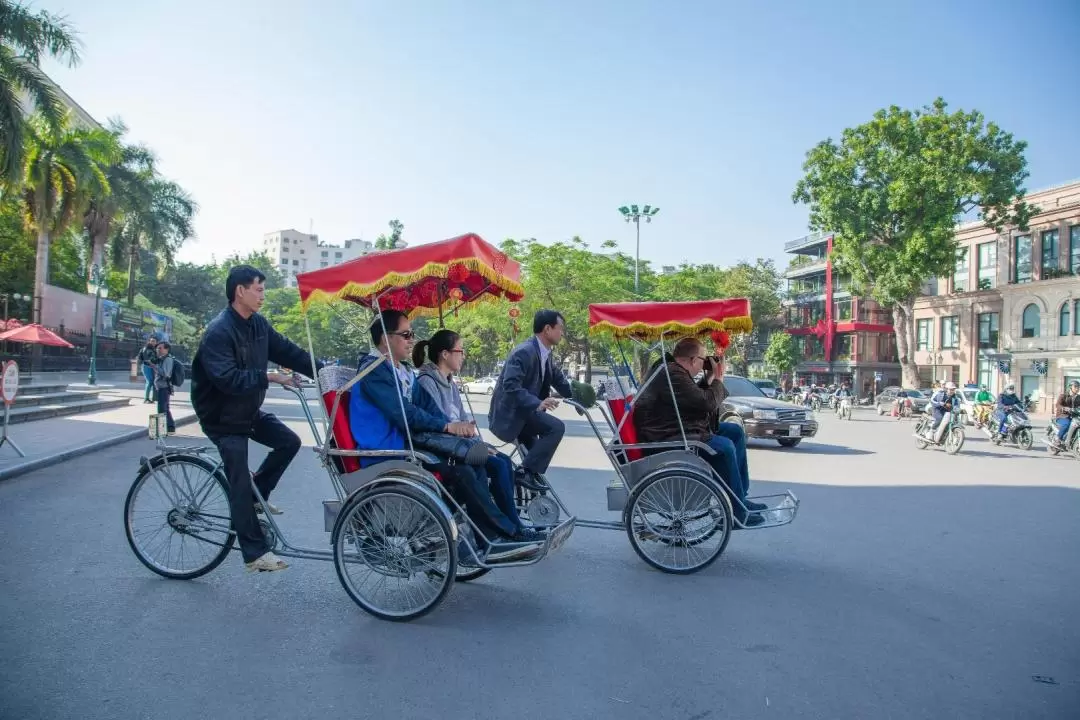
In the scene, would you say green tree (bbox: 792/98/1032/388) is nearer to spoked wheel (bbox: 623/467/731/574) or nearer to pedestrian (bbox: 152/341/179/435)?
pedestrian (bbox: 152/341/179/435)

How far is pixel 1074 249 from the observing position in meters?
39.9

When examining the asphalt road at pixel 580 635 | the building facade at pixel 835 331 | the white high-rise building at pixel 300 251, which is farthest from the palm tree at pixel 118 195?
the white high-rise building at pixel 300 251

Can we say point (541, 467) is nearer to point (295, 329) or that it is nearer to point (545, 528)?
point (545, 528)

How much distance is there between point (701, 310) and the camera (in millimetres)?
6109

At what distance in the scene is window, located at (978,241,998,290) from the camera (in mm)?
45906

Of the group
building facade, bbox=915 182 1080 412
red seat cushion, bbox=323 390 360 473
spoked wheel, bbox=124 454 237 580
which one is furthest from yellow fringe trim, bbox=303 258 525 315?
building facade, bbox=915 182 1080 412

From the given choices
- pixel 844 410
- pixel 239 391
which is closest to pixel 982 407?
pixel 844 410

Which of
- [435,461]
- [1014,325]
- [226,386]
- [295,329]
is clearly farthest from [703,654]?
[295,329]

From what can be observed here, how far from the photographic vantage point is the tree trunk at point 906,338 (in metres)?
40.1

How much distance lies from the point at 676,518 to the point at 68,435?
1174cm

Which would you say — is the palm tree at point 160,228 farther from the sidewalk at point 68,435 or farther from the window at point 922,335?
the window at point 922,335

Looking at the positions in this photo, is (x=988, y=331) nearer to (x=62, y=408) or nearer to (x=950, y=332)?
(x=950, y=332)

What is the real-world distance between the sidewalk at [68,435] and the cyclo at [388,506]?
5.41m

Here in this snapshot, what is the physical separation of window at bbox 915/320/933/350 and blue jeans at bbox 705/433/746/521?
2024 inches
